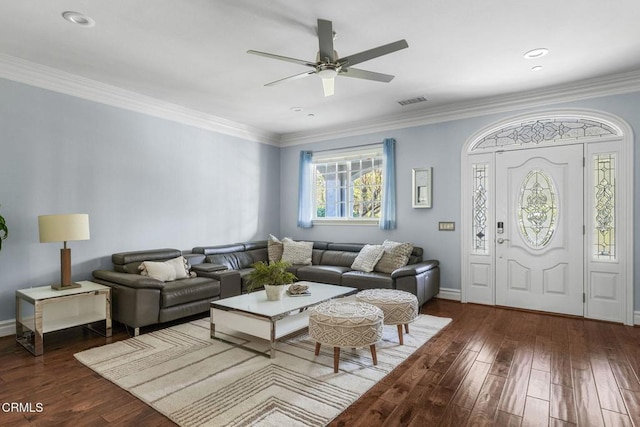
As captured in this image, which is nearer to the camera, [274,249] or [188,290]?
[188,290]

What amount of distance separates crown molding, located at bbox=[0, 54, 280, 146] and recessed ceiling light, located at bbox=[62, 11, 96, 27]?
4.31 ft

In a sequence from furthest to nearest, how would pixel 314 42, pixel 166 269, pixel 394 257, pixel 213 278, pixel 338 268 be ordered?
pixel 338 268, pixel 394 257, pixel 213 278, pixel 166 269, pixel 314 42

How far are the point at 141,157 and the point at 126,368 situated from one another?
9.53 feet

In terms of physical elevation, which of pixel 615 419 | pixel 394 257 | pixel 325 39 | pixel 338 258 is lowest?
pixel 615 419

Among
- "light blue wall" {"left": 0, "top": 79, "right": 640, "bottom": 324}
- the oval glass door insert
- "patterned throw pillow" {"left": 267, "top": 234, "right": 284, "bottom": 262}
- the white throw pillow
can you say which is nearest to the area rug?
the white throw pillow

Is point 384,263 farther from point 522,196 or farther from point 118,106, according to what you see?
point 118,106

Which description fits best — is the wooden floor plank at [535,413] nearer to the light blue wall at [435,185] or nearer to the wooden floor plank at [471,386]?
the wooden floor plank at [471,386]

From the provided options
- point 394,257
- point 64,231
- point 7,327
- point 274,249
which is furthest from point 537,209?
point 7,327

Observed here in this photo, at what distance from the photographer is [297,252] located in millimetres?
5992

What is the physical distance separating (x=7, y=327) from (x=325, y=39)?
428 centimetres

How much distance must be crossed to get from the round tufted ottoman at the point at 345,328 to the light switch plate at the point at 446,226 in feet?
8.92

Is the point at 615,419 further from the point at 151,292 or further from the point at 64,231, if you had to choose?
the point at 64,231

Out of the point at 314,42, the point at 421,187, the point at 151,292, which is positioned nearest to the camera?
the point at 314,42

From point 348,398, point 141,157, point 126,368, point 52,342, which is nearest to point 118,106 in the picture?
point 141,157
